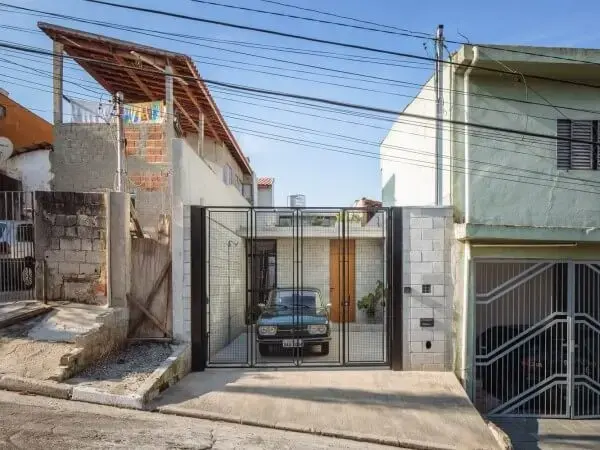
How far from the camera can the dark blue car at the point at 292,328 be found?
786cm

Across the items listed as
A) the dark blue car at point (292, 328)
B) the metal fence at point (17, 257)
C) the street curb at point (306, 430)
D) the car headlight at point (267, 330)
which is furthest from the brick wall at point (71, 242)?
the dark blue car at point (292, 328)

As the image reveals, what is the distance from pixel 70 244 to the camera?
6.89m

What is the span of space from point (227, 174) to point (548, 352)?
1145cm

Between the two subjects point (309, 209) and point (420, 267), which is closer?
point (309, 209)

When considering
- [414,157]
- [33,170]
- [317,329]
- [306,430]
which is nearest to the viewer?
[306,430]

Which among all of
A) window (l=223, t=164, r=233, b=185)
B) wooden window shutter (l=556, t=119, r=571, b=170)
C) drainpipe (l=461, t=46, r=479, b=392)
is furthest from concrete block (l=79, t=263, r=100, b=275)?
window (l=223, t=164, r=233, b=185)

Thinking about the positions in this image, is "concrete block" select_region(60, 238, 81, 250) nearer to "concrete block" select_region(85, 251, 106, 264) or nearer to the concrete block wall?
"concrete block" select_region(85, 251, 106, 264)

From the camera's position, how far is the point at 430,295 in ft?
24.2

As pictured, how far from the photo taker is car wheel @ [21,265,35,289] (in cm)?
707

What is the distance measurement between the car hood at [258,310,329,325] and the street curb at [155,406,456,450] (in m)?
2.79

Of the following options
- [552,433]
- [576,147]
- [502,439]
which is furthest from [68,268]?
[576,147]

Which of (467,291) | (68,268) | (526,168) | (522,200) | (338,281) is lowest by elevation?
(338,281)

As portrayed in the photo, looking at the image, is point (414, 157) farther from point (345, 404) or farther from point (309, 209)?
point (345, 404)

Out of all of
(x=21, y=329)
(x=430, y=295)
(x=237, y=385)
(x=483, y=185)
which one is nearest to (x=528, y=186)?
(x=483, y=185)
